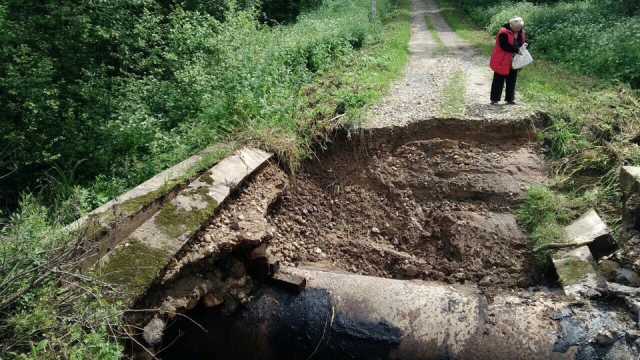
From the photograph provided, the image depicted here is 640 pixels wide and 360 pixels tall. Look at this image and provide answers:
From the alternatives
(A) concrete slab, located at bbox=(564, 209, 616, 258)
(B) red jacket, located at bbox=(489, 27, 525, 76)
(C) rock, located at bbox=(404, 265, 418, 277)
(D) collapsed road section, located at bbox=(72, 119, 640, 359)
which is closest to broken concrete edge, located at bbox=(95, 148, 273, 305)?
(D) collapsed road section, located at bbox=(72, 119, 640, 359)

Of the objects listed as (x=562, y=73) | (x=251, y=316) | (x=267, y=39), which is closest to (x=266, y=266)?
(x=251, y=316)

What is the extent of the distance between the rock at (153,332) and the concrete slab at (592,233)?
395cm

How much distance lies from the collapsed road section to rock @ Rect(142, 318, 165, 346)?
0.05ft

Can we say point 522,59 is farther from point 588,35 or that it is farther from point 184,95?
point 184,95

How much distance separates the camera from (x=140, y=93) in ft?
26.2

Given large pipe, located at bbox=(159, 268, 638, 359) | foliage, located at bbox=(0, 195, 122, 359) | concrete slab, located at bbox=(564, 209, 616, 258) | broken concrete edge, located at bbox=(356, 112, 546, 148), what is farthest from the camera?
broken concrete edge, located at bbox=(356, 112, 546, 148)

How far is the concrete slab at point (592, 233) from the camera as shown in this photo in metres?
4.79

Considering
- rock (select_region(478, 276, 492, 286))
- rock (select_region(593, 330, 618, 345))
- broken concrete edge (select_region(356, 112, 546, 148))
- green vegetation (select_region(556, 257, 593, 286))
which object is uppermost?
broken concrete edge (select_region(356, 112, 546, 148))

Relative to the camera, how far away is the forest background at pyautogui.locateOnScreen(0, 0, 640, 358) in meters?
6.25

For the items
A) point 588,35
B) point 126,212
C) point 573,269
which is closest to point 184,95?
point 126,212

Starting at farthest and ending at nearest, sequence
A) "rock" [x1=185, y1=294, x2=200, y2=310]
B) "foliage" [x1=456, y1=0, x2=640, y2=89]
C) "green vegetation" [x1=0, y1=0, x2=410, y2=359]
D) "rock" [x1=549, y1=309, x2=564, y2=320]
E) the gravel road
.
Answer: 1. "foliage" [x1=456, y1=0, x2=640, y2=89]
2. the gravel road
3. "green vegetation" [x1=0, y1=0, x2=410, y2=359]
4. "rock" [x1=185, y1=294, x2=200, y2=310]
5. "rock" [x1=549, y1=309, x2=564, y2=320]

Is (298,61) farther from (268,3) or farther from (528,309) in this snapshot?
(268,3)

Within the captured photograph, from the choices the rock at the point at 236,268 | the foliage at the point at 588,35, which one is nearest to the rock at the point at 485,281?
the rock at the point at 236,268

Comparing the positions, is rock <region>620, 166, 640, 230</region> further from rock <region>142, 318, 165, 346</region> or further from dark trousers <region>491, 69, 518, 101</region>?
rock <region>142, 318, 165, 346</region>
